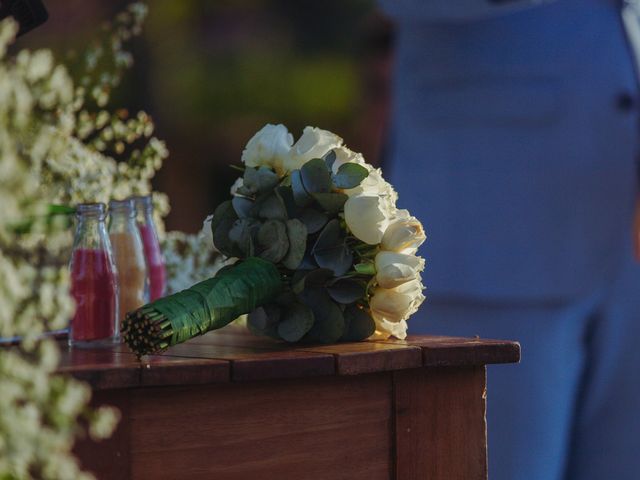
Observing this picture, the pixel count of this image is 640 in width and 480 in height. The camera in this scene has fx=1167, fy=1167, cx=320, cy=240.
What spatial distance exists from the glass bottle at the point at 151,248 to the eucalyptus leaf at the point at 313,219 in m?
0.30

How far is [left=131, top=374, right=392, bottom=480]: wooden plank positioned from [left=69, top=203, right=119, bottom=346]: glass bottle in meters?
0.23

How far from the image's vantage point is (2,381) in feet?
1.87

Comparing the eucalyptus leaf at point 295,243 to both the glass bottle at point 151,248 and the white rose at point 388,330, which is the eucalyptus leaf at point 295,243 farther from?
the glass bottle at point 151,248

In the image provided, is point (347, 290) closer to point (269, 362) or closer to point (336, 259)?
point (336, 259)

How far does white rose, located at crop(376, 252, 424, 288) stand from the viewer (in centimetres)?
113

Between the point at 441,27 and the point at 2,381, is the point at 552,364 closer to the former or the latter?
the point at 441,27

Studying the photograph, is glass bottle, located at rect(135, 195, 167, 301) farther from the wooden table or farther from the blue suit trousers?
the blue suit trousers

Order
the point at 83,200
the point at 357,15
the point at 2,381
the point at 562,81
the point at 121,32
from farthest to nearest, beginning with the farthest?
1. the point at 357,15
2. the point at 562,81
3. the point at 121,32
4. the point at 83,200
5. the point at 2,381

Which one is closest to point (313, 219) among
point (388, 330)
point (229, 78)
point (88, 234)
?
point (388, 330)

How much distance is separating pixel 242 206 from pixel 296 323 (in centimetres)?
15

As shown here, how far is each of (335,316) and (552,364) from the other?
3.24 ft

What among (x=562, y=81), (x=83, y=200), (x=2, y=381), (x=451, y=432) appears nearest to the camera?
(x=2, y=381)

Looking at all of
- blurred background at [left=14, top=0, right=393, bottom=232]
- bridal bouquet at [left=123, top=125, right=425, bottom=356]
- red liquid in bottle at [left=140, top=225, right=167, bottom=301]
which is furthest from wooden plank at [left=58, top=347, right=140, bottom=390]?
blurred background at [left=14, top=0, right=393, bottom=232]

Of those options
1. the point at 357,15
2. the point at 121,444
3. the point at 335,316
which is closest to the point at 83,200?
the point at 335,316
